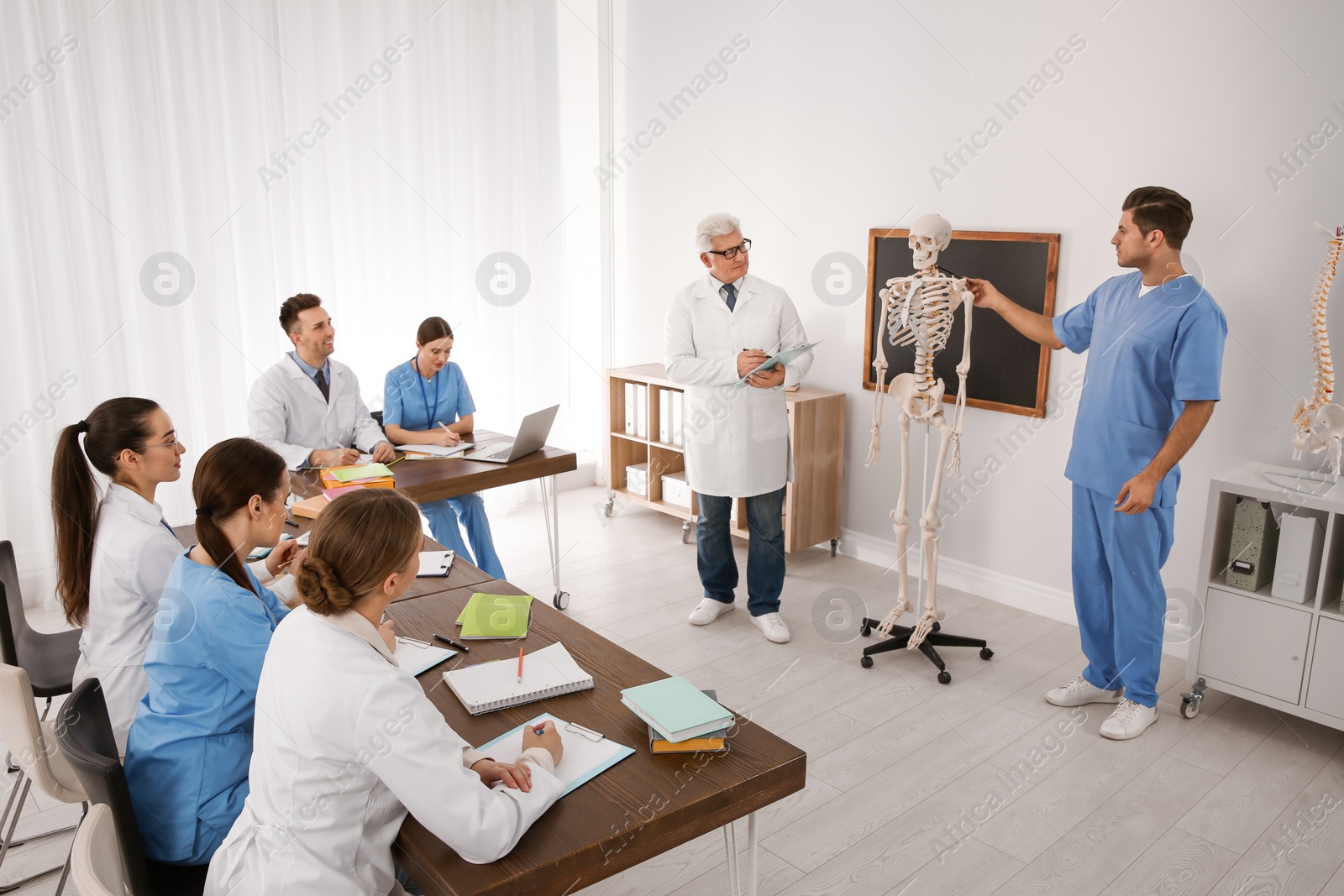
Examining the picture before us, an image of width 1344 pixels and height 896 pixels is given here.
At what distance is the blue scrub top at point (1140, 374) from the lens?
9.58ft

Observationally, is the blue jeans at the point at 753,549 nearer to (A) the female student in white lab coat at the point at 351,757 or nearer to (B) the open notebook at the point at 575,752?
(B) the open notebook at the point at 575,752

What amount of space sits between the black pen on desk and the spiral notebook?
93 mm

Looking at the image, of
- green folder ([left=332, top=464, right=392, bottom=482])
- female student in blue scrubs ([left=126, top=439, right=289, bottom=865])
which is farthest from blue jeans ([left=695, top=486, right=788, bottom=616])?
female student in blue scrubs ([left=126, top=439, right=289, bottom=865])

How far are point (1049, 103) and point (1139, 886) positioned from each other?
283cm

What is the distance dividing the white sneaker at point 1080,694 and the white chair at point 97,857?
2877 mm

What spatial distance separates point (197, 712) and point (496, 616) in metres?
0.68

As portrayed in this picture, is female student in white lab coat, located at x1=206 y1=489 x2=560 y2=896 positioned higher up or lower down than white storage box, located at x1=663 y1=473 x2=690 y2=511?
higher up

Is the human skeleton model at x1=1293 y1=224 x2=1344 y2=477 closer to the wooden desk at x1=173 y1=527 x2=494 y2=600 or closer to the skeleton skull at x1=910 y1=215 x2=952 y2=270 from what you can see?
the skeleton skull at x1=910 y1=215 x2=952 y2=270

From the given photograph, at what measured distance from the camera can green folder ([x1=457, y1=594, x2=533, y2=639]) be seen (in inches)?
88.0

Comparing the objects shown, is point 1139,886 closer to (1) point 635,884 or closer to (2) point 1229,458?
(1) point 635,884

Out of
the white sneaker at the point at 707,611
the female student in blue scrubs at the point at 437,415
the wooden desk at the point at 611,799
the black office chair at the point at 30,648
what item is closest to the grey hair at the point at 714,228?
the female student in blue scrubs at the point at 437,415

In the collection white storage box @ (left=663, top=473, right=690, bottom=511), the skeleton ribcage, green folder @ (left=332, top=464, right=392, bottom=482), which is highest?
the skeleton ribcage

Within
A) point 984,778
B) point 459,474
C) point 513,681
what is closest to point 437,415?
point 459,474

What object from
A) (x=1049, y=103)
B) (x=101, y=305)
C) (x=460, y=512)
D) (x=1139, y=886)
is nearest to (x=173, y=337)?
(x=101, y=305)
